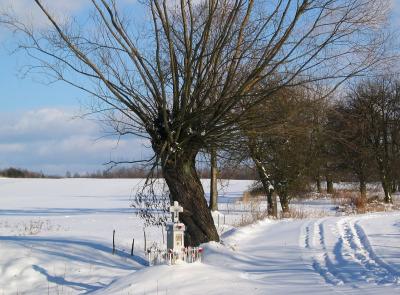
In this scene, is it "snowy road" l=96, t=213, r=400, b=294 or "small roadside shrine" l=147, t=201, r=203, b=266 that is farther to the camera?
"small roadside shrine" l=147, t=201, r=203, b=266

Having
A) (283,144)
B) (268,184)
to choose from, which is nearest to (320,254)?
(283,144)

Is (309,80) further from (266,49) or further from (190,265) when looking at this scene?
(190,265)

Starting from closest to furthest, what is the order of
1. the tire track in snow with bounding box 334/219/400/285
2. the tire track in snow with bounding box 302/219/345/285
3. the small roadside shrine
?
the tire track in snow with bounding box 334/219/400/285
the tire track in snow with bounding box 302/219/345/285
the small roadside shrine

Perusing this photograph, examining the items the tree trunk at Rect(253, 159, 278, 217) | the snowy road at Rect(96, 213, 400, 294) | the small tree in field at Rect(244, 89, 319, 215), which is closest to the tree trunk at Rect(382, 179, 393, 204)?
the small tree in field at Rect(244, 89, 319, 215)

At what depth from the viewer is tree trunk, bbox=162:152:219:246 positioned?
11.5 m

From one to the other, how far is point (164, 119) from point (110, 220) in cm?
1449

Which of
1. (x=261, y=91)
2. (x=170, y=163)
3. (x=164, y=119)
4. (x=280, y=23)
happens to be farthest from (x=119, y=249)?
(x=280, y=23)

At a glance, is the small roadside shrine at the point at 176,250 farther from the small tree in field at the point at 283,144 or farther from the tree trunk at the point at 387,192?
the tree trunk at the point at 387,192

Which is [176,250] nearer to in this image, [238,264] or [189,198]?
[238,264]

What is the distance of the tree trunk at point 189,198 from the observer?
11469 millimetres

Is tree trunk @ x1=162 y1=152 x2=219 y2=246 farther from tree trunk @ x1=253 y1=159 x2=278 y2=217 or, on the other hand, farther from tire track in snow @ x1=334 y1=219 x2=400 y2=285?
tree trunk @ x1=253 y1=159 x2=278 y2=217

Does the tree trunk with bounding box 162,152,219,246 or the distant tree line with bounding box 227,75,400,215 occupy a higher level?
the distant tree line with bounding box 227,75,400,215

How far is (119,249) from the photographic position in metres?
13.4

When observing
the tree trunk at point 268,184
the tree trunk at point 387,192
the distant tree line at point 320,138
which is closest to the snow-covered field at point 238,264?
the distant tree line at point 320,138
